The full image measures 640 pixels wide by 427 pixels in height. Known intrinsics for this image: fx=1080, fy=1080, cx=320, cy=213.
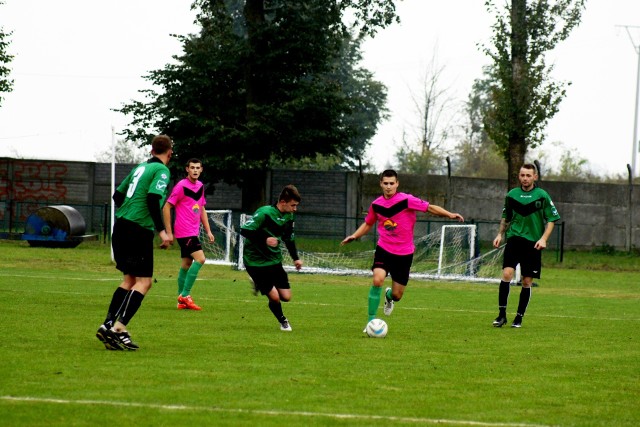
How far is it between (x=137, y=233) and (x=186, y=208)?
5.76 m

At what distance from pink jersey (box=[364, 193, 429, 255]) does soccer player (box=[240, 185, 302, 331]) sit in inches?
36.5

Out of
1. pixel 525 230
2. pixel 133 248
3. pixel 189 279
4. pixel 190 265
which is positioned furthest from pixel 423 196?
pixel 133 248

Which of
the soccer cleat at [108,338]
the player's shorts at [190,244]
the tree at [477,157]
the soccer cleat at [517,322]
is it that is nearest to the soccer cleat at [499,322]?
the soccer cleat at [517,322]

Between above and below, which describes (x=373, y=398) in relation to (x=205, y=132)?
below

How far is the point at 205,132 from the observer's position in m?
36.3

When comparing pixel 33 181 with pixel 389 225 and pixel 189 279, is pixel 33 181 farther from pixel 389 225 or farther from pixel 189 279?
pixel 389 225

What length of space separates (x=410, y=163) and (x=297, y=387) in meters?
59.6

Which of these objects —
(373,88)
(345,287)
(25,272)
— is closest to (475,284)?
(345,287)

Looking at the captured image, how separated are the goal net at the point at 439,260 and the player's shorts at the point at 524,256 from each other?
11.6 m

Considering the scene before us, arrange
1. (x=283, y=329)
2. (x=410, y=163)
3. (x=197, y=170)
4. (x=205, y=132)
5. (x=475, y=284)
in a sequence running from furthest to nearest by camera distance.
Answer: (x=410, y=163), (x=205, y=132), (x=475, y=284), (x=197, y=170), (x=283, y=329)

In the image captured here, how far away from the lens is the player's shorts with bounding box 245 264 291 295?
1245 cm

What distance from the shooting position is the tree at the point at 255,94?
1433 inches

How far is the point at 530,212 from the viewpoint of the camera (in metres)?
13.7

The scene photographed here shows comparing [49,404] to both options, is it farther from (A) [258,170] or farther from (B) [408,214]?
(A) [258,170]
